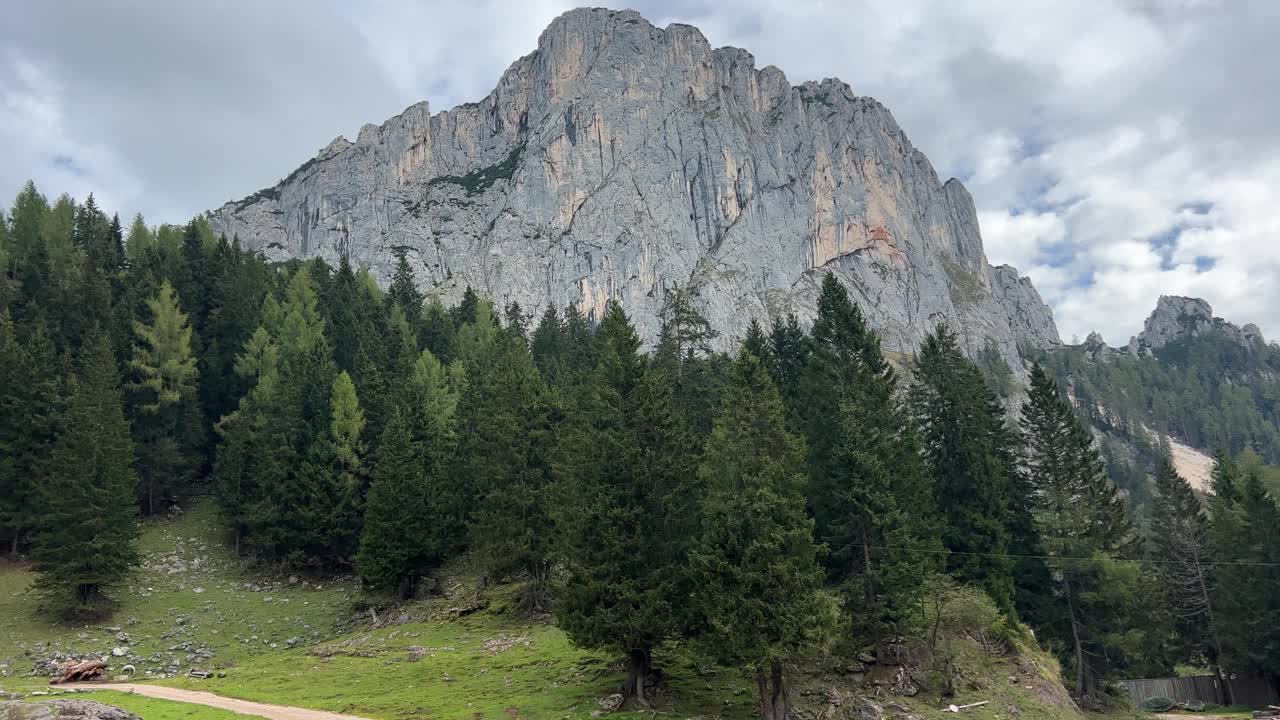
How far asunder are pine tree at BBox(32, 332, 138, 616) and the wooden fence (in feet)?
221

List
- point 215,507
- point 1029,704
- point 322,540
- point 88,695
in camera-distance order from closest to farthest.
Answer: point 88,695 → point 1029,704 → point 322,540 → point 215,507

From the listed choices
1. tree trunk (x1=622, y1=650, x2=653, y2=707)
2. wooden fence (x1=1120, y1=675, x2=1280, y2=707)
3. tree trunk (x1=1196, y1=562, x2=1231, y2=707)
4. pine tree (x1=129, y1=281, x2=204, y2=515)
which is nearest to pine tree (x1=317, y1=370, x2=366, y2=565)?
pine tree (x1=129, y1=281, x2=204, y2=515)

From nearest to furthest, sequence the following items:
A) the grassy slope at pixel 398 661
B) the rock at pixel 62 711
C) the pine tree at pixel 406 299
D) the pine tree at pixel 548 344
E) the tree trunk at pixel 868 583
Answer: the rock at pixel 62 711 < the grassy slope at pixel 398 661 < the tree trunk at pixel 868 583 < the pine tree at pixel 548 344 < the pine tree at pixel 406 299

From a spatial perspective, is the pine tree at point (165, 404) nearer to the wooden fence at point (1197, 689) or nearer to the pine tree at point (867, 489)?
the pine tree at point (867, 489)

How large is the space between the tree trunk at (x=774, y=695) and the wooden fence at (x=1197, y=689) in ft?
125

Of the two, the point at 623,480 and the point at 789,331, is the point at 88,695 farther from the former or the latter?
the point at 789,331

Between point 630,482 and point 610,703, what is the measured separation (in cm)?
830

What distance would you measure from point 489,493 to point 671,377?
48.7 ft

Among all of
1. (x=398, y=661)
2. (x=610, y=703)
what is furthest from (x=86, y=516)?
(x=610, y=703)

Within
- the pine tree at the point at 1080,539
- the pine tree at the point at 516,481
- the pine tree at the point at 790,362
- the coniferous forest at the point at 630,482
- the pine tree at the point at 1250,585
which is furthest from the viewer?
the pine tree at the point at 790,362

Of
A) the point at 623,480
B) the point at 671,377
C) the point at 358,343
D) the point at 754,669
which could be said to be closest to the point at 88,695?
the point at 623,480

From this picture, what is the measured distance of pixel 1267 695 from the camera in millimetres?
49656

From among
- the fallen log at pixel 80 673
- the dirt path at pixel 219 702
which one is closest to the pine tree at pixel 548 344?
the fallen log at pixel 80 673

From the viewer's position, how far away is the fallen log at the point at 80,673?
96.2ft
